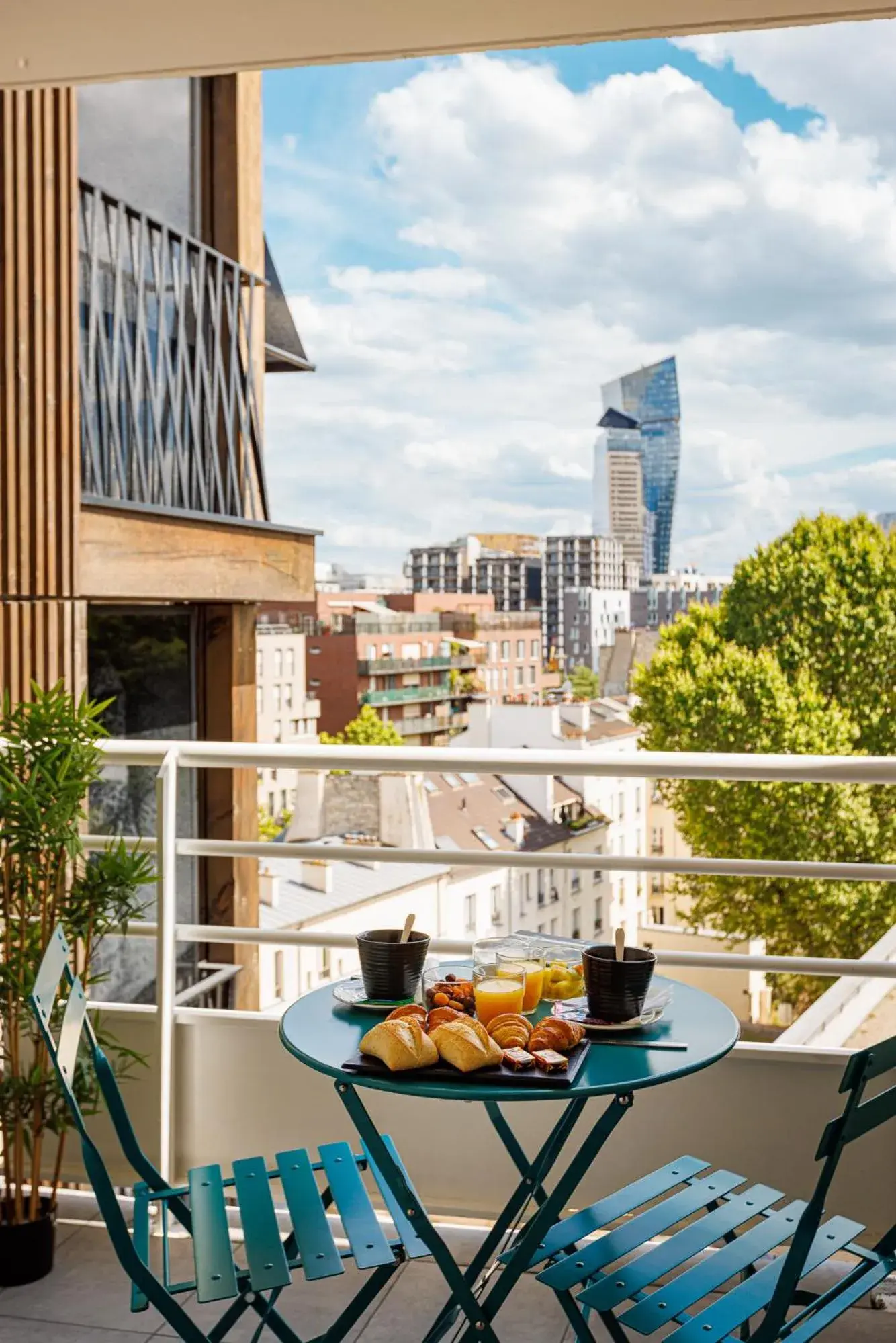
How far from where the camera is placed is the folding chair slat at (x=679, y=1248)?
1744mm

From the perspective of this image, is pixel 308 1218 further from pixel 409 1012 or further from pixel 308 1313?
pixel 308 1313

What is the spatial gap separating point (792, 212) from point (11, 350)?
151 ft

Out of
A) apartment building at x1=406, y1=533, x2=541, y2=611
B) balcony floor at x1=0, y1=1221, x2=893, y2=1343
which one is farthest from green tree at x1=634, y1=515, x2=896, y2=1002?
balcony floor at x1=0, y1=1221, x2=893, y2=1343

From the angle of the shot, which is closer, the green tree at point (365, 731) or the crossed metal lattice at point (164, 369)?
the crossed metal lattice at point (164, 369)

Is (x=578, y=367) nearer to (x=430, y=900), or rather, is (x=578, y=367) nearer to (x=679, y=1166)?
(x=430, y=900)

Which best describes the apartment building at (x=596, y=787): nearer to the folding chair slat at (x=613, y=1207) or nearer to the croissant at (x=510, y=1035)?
the folding chair slat at (x=613, y=1207)

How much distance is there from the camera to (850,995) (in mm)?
8711

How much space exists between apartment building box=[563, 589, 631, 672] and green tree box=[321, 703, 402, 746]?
6.54 m

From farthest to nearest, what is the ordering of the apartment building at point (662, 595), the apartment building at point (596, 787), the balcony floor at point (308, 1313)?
the apartment building at point (662, 595)
the apartment building at point (596, 787)
the balcony floor at point (308, 1313)

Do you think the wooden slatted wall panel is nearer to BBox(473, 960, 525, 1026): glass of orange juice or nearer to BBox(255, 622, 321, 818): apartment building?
BBox(473, 960, 525, 1026): glass of orange juice

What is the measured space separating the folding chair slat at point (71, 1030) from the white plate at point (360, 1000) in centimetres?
38

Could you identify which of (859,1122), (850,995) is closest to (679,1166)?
(859,1122)

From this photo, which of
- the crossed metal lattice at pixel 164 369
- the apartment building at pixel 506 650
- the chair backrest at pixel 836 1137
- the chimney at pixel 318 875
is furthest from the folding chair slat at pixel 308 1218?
the apartment building at pixel 506 650

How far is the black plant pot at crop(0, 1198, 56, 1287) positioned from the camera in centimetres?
256
